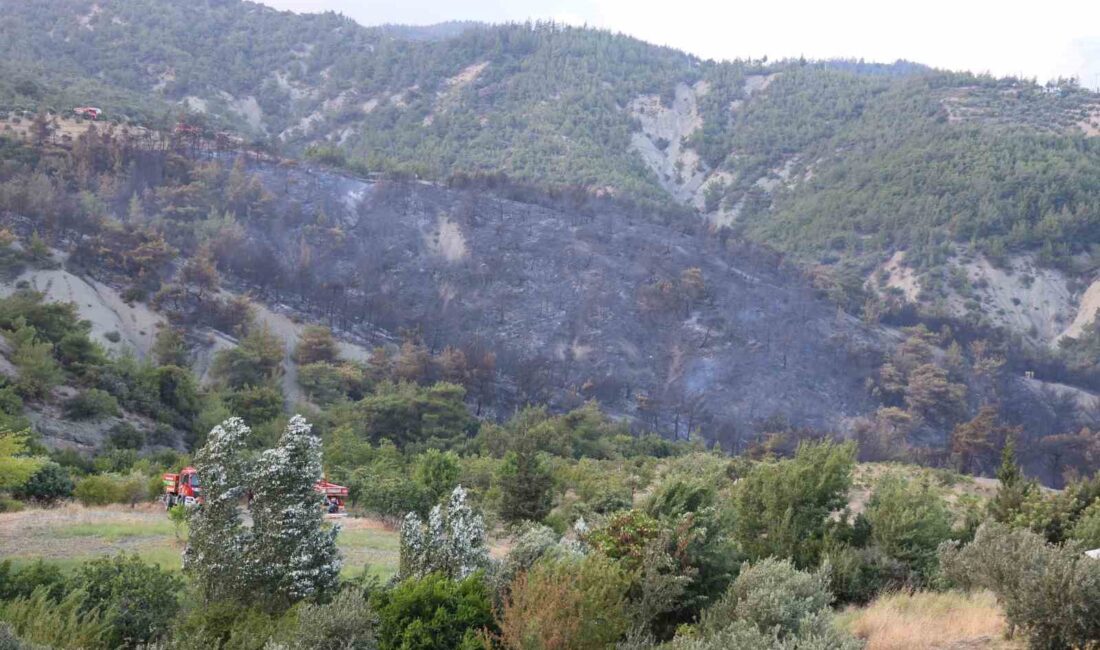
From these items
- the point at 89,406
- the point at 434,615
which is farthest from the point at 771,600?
the point at 89,406

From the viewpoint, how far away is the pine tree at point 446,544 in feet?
33.7

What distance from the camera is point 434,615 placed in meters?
8.94

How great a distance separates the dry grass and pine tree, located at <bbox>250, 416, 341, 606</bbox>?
5744 mm

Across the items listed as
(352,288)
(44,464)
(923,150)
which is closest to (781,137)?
(923,150)

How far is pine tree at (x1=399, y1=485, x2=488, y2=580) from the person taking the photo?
10.3 meters

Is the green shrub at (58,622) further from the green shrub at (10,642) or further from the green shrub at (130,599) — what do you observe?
the green shrub at (10,642)

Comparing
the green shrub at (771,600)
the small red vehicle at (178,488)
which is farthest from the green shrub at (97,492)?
the green shrub at (771,600)

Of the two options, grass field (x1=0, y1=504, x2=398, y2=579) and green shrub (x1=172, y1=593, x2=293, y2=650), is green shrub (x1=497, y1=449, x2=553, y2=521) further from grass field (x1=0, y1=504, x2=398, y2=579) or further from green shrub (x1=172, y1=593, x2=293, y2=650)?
green shrub (x1=172, y1=593, x2=293, y2=650)

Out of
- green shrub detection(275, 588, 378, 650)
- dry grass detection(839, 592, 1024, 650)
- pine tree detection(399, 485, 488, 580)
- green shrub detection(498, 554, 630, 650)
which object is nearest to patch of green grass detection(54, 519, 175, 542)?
pine tree detection(399, 485, 488, 580)

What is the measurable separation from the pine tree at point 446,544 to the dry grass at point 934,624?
4081 mm

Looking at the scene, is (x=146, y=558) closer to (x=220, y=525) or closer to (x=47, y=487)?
(x=220, y=525)

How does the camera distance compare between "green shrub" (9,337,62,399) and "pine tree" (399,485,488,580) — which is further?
"green shrub" (9,337,62,399)

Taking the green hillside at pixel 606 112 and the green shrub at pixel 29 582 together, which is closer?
the green shrub at pixel 29 582

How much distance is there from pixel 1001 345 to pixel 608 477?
168 ft
